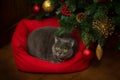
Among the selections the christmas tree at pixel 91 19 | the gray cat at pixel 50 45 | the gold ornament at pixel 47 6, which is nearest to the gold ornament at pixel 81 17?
the christmas tree at pixel 91 19

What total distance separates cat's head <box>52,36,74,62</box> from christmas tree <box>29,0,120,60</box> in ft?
0.22

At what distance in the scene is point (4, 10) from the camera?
77.0 inches

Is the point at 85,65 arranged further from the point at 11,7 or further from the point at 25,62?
the point at 11,7

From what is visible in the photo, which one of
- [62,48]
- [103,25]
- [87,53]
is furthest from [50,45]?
[103,25]

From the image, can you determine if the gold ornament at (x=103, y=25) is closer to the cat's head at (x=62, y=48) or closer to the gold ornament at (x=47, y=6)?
the cat's head at (x=62, y=48)

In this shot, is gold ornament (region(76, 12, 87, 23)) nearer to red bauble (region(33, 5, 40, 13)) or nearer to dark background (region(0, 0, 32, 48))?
red bauble (region(33, 5, 40, 13))

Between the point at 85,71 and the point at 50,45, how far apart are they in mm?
319

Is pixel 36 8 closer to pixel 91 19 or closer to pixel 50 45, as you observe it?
pixel 50 45

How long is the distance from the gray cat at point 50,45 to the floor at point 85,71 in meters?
0.13

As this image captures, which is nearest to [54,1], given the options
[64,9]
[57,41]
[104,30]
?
[64,9]

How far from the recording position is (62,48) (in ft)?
5.55

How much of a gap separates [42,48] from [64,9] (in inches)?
12.8

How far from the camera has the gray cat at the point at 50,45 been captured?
5.59 feet

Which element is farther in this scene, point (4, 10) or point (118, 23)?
point (4, 10)
